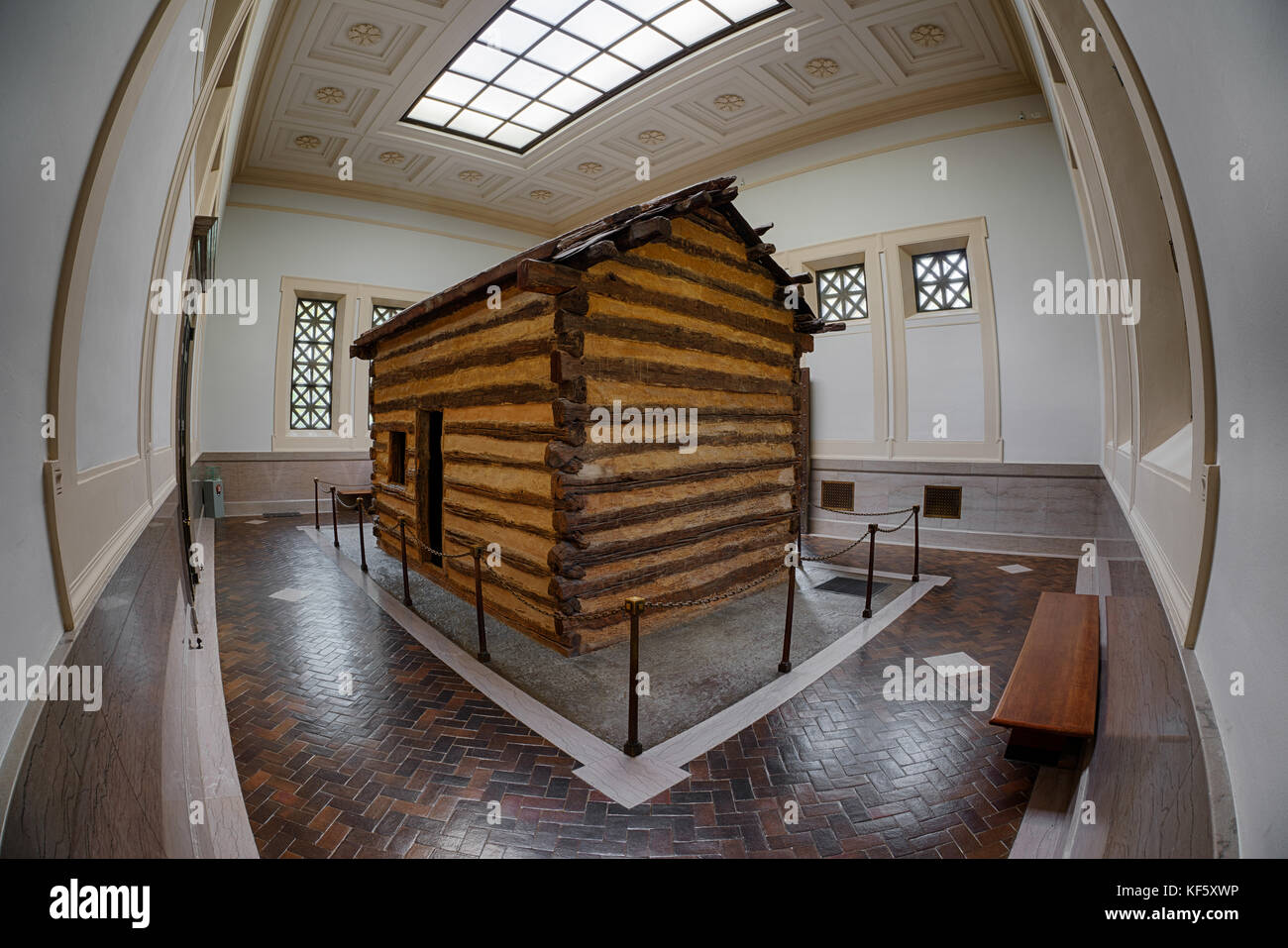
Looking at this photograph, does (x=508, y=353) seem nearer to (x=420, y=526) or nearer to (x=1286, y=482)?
(x=420, y=526)

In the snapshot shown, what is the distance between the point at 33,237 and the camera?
1.57 meters

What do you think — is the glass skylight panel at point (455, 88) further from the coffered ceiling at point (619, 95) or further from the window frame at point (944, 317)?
the window frame at point (944, 317)

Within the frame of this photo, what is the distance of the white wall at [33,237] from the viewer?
137 centimetres

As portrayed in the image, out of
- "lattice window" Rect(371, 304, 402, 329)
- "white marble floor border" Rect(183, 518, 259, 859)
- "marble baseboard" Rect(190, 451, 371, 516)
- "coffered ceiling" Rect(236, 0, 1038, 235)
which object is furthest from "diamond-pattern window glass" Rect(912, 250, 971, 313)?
"marble baseboard" Rect(190, 451, 371, 516)

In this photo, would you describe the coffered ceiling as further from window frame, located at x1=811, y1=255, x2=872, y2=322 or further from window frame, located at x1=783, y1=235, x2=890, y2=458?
window frame, located at x1=811, y1=255, x2=872, y2=322

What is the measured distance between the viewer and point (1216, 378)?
69.1 inches

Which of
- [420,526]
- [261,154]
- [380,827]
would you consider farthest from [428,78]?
[380,827]

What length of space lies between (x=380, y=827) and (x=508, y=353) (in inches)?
187

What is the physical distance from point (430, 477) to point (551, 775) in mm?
6242

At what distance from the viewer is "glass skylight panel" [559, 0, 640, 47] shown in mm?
9180

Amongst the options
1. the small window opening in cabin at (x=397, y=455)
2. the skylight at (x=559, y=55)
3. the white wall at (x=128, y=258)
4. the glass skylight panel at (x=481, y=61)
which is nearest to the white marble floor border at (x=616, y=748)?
the white wall at (x=128, y=258)

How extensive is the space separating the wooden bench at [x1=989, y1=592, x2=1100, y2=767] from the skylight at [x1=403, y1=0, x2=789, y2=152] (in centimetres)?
1052

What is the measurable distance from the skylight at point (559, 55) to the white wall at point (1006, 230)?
439 cm
